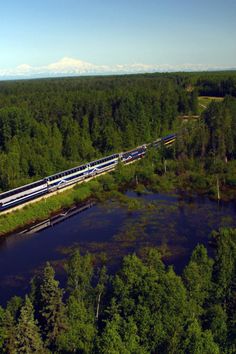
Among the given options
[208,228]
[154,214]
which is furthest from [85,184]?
[208,228]

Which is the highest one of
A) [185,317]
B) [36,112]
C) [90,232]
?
[36,112]

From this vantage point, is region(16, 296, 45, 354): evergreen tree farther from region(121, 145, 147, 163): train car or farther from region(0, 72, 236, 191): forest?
region(121, 145, 147, 163): train car

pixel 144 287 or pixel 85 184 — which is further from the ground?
pixel 144 287

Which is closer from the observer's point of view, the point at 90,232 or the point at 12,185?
the point at 90,232

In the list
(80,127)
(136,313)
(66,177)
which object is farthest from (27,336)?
(80,127)

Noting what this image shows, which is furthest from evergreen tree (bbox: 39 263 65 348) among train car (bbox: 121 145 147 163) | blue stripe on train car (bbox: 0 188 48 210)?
train car (bbox: 121 145 147 163)

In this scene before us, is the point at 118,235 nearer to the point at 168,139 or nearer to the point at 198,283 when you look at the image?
the point at 198,283

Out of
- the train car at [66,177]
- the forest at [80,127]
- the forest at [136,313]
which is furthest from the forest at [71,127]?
the forest at [136,313]

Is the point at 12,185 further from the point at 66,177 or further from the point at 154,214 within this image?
the point at 154,214
